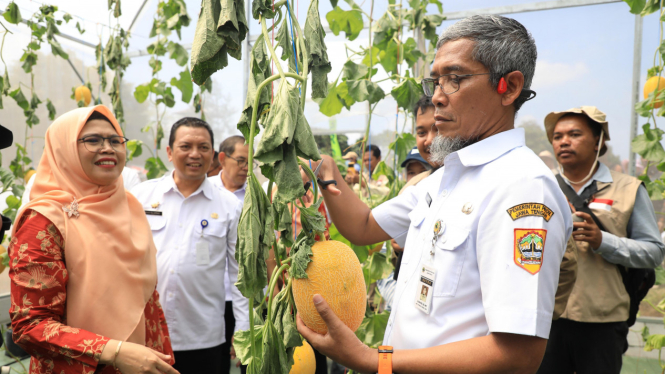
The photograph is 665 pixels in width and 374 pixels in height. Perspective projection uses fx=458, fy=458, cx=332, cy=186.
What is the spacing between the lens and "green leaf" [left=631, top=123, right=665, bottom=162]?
2631 millimetres

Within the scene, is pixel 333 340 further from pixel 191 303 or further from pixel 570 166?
pixel 570 166

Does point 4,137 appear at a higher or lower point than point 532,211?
higher

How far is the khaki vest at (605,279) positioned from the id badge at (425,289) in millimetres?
1533


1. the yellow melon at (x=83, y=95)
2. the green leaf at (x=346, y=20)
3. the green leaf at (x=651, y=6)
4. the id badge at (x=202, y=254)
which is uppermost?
the green leaf at (x=651, y=6)

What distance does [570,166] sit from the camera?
2445 mm

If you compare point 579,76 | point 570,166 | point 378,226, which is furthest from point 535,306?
point 579,76

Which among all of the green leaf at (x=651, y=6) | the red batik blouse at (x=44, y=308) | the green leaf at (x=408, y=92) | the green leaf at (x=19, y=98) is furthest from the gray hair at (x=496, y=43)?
the green leaf at (x=19, y=98)

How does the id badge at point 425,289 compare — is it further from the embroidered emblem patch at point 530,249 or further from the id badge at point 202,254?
the id badge at point 202,254

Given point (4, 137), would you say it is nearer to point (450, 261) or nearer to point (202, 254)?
point (202, 254)

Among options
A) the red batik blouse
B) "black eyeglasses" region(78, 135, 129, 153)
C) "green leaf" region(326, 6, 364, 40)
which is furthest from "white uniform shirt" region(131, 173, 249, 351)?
"green leaf" region(326, 6, 364, 40)

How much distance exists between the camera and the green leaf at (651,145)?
2.63 metres

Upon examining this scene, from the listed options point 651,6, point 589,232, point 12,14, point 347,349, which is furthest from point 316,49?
point 12,14

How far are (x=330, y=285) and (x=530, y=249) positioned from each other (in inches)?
16.9

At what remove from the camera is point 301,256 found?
3.36ft
